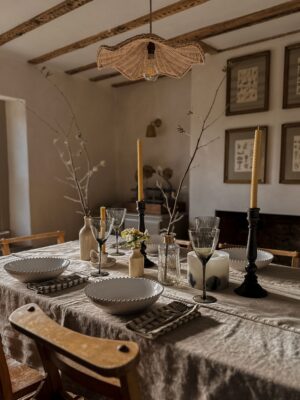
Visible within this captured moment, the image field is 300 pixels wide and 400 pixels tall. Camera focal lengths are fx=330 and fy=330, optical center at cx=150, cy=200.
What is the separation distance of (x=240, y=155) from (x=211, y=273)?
208 cm

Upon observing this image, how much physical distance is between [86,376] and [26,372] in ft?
1.75

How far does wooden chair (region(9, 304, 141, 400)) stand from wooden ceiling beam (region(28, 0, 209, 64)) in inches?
83.8

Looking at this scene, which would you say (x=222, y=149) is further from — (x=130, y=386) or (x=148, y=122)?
(x=130, y=386)

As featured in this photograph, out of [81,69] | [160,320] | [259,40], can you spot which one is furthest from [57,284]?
[81,69]

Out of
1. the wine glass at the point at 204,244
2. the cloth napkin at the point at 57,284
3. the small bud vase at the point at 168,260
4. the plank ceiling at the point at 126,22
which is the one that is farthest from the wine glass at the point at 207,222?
the plank ceiling at the point at 126,22

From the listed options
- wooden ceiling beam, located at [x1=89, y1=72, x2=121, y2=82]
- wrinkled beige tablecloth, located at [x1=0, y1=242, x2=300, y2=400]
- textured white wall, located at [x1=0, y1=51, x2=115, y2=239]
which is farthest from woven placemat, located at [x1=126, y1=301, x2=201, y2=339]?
Result: wooden ceiling beam, located at [x1=89, y1=72, x2=121, y2=82]

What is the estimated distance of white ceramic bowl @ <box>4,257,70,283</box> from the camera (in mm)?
1224

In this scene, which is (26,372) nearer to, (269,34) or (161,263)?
(161,263)

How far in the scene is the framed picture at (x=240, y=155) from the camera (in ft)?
9.59

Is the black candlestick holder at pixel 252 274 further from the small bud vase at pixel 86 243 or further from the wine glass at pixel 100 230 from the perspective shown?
the small bud vase at pixel 86 243

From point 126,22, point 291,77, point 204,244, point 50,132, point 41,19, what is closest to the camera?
point 204,244

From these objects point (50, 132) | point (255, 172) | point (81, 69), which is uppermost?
point (81, 69)

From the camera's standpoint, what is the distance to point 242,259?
1484 mm

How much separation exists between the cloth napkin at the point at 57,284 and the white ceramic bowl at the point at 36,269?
25 mm
